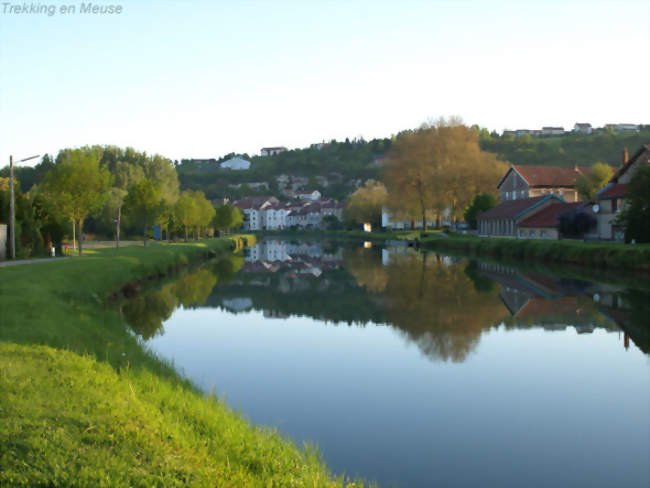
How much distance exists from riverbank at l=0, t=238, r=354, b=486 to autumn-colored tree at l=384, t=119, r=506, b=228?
2492 inches

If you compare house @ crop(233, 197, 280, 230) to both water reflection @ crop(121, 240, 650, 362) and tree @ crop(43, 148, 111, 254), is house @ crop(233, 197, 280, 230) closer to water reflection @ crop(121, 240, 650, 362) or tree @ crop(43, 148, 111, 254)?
tree @ crop(43, 148, 111, 254)

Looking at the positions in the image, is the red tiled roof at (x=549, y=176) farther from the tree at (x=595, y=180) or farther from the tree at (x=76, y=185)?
the tree at (x=76, y=185)

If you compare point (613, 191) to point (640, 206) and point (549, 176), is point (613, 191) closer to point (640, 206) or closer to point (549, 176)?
point (640, 206)

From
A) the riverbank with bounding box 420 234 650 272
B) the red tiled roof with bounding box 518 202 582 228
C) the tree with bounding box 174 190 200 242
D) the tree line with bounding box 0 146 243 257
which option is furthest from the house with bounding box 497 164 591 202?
the tree with bounding box 174 190 200 242

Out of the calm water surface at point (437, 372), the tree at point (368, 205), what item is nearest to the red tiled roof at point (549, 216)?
the calm water surface at point (437, 372)

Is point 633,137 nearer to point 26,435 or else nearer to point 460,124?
point 460,124

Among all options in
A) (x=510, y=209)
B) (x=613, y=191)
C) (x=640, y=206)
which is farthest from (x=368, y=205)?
(x=640, y=206)

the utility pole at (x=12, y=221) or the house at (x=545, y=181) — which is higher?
the house at (x=545, y=181)

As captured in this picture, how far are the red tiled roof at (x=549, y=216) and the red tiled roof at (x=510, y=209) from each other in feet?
4.60

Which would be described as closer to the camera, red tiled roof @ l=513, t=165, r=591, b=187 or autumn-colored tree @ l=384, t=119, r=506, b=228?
autumn-colored tree @ l=384, t=119, r=506, b=228

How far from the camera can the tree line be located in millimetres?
39469

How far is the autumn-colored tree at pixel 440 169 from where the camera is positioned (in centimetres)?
7456

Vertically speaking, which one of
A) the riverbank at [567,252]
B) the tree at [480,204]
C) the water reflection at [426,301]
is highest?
the tree at [480,204]

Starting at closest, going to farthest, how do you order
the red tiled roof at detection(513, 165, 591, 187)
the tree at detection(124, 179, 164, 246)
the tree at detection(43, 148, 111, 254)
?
1. the tree at detection(43, 148, 111, 254)
2. the tree at detection(124, 179, 164, 246)
3. the red tiled roof at detection(513, 165, 591, 187)
